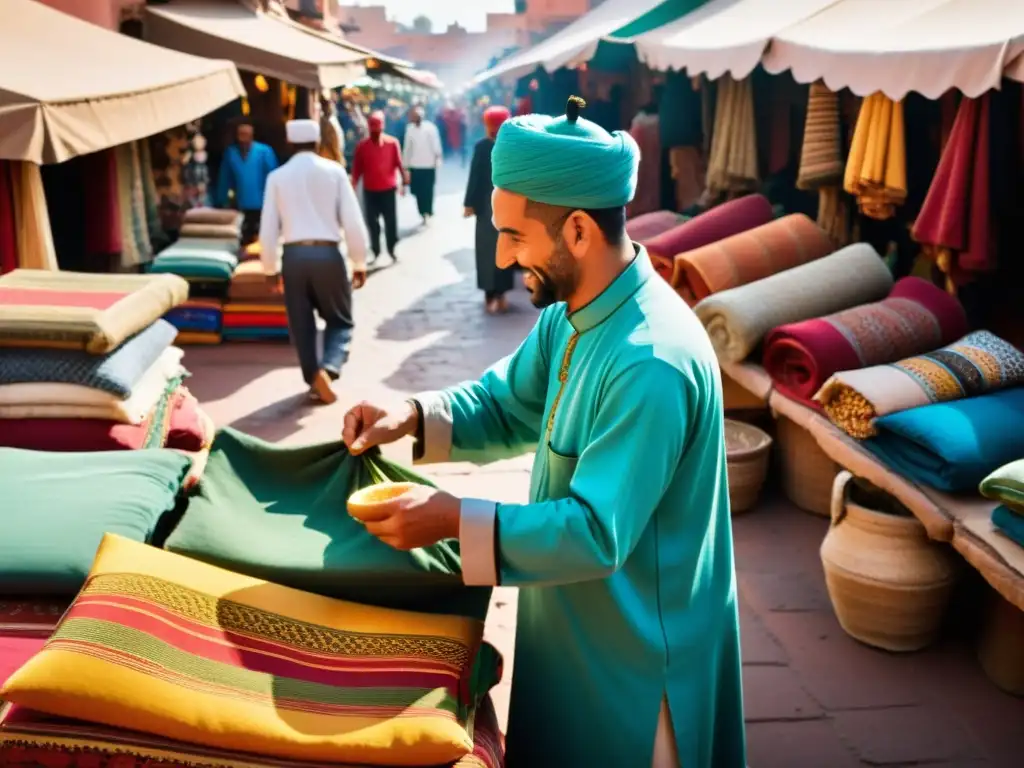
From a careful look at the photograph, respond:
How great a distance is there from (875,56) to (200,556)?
3657mm

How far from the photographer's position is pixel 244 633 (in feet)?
6.29

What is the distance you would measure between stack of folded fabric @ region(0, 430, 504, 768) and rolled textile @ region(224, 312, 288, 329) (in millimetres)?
6324

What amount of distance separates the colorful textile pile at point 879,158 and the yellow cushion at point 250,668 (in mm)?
3900

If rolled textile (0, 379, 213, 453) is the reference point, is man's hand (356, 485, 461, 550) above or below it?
above

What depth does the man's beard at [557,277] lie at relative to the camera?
1.95m

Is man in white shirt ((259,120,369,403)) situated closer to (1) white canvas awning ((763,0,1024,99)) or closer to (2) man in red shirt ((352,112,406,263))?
(1) white canvas awning ((763,0,1024,99))

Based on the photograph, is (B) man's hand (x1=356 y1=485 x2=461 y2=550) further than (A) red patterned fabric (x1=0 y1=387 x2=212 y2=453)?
No

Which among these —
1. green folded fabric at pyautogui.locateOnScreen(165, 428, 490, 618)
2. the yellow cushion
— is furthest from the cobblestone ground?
the yellow cushion

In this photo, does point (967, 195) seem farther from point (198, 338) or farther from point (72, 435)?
point (198, 338)

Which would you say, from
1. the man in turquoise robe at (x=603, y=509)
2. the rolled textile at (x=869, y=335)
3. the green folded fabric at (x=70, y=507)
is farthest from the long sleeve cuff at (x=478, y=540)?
the rolled textile at (x=869, y=335)

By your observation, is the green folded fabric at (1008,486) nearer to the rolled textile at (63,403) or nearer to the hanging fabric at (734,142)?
the rolled textile at (63,403)

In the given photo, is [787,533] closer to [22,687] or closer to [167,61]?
[22,687]

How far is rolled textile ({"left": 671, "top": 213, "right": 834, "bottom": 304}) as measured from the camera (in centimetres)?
595

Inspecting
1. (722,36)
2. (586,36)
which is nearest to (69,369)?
(722,36)
